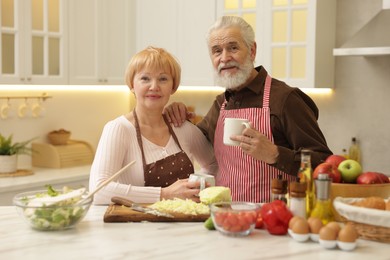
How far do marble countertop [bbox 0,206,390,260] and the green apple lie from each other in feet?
0.83

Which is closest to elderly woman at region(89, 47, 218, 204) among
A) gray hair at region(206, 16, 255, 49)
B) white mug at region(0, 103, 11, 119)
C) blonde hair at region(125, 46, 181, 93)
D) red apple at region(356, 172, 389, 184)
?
blonde hair at region(125, 46, 181, 93)

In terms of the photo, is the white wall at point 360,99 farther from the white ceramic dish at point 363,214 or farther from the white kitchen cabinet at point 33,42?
the white ceramic dish at point 363,214

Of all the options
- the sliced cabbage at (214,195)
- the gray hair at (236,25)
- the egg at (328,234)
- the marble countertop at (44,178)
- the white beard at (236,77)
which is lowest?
the marble countertop at (44,178)

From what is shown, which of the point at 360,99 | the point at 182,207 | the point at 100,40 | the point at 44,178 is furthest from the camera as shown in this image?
the point at 100,40

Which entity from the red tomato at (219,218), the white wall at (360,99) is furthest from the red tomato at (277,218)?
the white wall at (360,99)

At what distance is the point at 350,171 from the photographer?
6.84ft

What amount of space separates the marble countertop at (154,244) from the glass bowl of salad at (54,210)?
0.03 metres

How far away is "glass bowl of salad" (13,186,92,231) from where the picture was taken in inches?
78.5

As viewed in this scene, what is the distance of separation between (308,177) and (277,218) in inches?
6.6

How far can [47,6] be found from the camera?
4387mm

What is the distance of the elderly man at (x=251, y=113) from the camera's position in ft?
8.84

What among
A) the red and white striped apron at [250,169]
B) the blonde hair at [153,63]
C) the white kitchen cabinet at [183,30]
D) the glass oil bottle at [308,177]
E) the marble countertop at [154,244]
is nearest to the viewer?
the marble countertop at [154,244]

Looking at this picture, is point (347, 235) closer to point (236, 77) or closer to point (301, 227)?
point (301, 227)

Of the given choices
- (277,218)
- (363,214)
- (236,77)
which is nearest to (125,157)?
(236,77)
